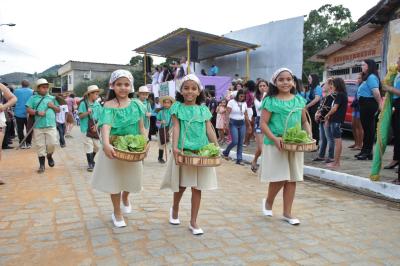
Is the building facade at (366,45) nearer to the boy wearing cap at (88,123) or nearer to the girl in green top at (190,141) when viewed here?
the boy wearing cap at (88,123)

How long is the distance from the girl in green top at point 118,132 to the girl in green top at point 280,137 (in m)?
1.49

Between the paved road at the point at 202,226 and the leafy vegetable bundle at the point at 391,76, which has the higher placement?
the leafy vegetable bundle at the point at 391,76

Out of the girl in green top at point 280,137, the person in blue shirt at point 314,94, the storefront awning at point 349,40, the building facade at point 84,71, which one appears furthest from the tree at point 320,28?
the building facade at point 84,71

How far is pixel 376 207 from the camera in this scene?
508 cm

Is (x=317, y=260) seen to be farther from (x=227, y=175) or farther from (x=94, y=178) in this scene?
(x=227, y=175)

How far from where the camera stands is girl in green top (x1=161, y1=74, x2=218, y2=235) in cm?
397

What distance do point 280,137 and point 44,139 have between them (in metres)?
5.28

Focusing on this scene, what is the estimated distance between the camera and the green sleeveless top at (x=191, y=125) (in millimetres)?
4008

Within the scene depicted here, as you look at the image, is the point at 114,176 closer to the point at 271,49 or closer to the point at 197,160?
the point at 197,160

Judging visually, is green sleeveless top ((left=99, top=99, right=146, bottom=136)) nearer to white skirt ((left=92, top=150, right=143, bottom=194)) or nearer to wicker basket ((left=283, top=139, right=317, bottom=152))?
white skirt ((left=92, top=150, right=143, bottom=194))

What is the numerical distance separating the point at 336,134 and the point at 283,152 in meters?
3.49

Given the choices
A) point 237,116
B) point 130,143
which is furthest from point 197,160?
point 237,116

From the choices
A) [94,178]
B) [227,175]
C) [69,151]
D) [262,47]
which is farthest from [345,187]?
[262,47]

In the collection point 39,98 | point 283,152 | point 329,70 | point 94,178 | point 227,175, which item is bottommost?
point 227,175
